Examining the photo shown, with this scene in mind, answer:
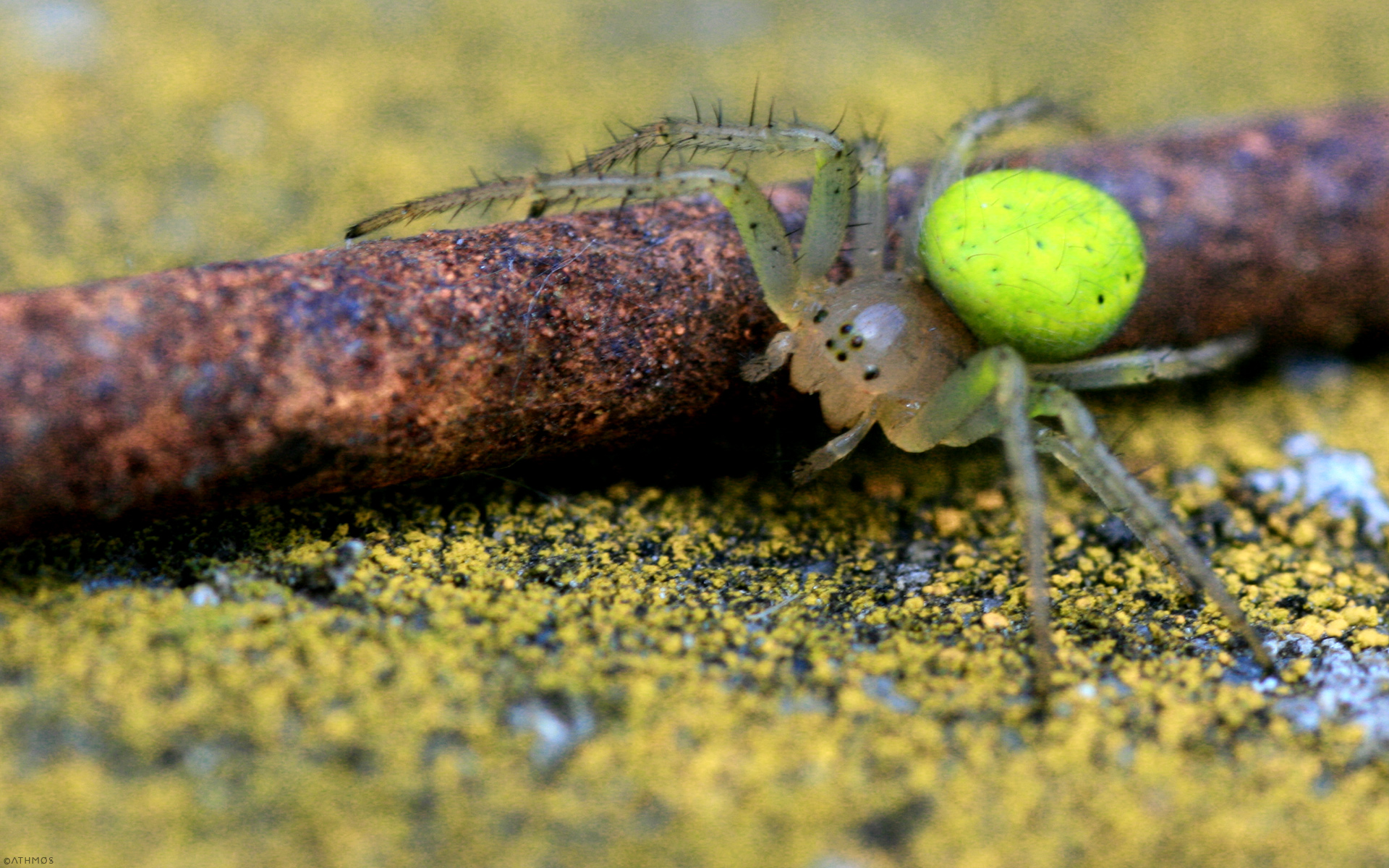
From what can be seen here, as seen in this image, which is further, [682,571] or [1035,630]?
[682,571]

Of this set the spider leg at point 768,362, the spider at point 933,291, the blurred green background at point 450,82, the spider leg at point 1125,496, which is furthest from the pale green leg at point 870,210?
the blurred green background at point 450,82

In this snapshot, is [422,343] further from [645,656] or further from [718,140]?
[718,140]

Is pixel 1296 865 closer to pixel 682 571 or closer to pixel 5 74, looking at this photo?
pixel 682 571

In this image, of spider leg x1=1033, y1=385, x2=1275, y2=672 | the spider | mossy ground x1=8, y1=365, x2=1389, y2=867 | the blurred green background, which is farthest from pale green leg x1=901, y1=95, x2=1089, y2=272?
the blurred green background

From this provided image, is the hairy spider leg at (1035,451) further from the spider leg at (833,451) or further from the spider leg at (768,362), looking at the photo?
the spider leg at (768,362)

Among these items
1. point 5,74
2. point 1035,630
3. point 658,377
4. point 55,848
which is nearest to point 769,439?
point 658,377

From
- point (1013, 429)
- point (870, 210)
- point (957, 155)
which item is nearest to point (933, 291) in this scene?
point (870, 210)
